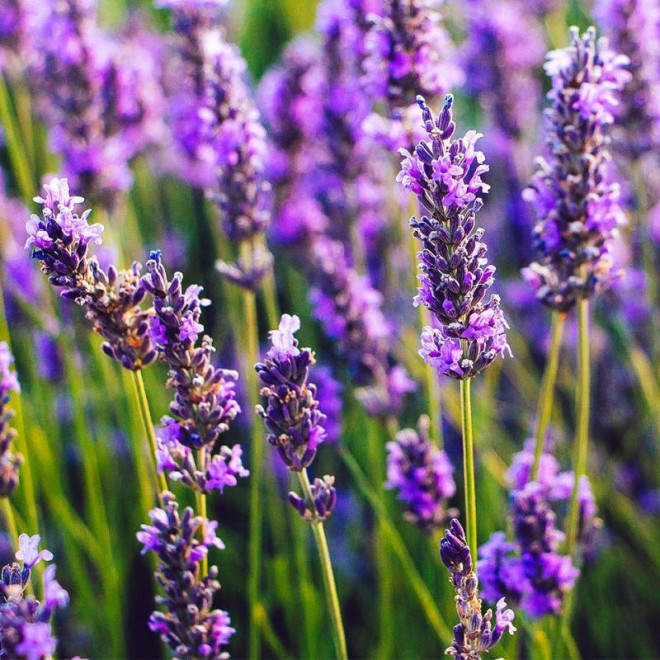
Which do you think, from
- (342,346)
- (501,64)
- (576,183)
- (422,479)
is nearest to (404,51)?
(576,183)

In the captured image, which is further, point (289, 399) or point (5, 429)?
point (5, 429)

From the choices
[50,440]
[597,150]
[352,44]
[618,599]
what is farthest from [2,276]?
[618,599]

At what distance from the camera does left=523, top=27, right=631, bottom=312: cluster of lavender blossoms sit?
182 centimetres

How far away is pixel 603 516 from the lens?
325cm

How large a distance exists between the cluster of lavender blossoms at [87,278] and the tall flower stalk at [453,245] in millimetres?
512

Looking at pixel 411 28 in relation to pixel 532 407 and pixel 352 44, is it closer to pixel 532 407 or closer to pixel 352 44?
pixel 352 44

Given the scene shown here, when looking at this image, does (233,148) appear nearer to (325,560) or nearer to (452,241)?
(452,241)

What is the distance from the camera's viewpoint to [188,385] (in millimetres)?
1539

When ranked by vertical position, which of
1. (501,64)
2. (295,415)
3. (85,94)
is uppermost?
(501,64)

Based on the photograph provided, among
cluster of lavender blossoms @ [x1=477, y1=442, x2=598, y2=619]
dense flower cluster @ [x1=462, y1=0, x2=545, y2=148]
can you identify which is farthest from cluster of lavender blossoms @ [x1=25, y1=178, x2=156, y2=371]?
dense flower cluster @ [x1=462, y1=0, x2=545, y2=148]

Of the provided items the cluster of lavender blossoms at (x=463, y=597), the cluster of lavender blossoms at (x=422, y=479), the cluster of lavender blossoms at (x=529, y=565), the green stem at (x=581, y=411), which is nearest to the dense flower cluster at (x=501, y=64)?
the green stem at (x=581, y=411)

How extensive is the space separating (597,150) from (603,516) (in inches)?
71.4

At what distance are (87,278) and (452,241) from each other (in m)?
0.64

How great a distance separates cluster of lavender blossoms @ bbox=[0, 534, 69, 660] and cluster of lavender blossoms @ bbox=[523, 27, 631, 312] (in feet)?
3.92
